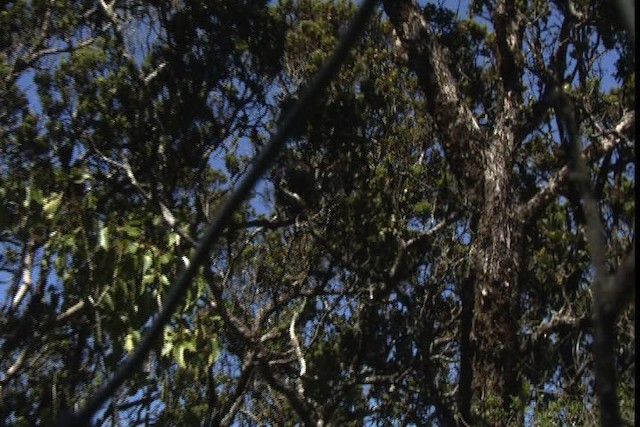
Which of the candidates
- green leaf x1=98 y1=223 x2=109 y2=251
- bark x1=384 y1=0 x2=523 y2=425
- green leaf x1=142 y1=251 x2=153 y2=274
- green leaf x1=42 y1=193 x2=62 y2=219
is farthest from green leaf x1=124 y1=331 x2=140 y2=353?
bark x1=384 y1=0 x2=523 y2=425

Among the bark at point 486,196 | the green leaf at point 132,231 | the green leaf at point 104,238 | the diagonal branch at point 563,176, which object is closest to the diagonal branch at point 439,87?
the bark at point 486,196

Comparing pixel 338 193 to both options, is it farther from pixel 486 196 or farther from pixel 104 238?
pixel 104 238

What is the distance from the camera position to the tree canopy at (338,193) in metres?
6.08

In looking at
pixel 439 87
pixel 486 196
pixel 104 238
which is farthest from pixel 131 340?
pixel 439 87

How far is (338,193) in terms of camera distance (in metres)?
7.52

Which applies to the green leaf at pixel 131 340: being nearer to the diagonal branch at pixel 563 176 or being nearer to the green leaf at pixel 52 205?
the green leaf at pixel 52 205

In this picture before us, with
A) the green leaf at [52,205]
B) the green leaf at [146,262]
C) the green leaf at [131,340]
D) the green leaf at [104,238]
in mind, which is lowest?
the green leaf at [131,340]

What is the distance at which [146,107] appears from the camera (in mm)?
7375

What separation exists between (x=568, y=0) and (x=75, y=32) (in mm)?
4614

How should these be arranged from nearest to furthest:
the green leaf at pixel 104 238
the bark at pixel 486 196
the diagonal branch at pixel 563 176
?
the green leaf at pixel 104 238 → the bark at pixel 486 196 → the diagonal branch at pixel 563 176

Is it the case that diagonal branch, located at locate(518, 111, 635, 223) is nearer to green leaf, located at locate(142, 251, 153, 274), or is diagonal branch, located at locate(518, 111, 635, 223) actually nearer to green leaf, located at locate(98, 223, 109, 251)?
green leaf, located at locate(142, 251, 153, 274)

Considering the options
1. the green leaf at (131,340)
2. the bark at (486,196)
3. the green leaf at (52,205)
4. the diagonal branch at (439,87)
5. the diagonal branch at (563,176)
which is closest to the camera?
the green leaf at (131,340)

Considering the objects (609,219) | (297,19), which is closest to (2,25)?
(297,19)

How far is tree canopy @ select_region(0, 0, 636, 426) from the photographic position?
608 centimetres
